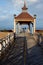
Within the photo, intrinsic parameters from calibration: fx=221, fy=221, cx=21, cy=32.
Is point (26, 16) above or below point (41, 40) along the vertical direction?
above

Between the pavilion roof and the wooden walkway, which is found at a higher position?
the pavilion roof

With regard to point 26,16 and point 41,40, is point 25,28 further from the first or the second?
point 41,40

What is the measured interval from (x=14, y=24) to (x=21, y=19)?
64.9 inches

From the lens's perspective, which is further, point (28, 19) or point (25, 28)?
point (25, 28)

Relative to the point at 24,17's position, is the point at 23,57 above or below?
below

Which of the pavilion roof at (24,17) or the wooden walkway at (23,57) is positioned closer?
the wooden walkway at (23,57)

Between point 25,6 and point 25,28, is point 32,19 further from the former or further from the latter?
point 25,28

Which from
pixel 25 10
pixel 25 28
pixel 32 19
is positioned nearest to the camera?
pixel 32 19

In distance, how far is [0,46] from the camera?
12.6 meters

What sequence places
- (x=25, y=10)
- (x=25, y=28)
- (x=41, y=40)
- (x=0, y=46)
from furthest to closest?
(x=25, y=28), (x=25, y=10), (x=41, y=40), (x=0, y=46)

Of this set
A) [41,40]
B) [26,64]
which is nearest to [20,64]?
[26,64]

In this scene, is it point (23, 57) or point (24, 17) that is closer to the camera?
point (23, 57)

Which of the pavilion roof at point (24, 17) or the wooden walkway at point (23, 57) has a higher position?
the pavilion roof at point (24, 17)

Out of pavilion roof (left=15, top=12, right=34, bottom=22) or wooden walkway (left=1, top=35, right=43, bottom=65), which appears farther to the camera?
pavilion roof (left=15, top=12, right=34, bottom=22)
